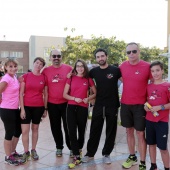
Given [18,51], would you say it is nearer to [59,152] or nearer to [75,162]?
[59,152]

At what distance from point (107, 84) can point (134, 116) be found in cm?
72

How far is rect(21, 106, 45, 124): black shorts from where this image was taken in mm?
4281

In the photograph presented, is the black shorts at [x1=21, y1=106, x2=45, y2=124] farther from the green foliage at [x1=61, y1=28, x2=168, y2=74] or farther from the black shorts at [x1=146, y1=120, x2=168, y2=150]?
the green foliage at [x1=61, y1=28, x2=168, y2=74]

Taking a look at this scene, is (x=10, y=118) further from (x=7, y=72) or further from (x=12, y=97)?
Result: (x=7, y=72)

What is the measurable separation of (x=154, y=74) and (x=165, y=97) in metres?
0.38

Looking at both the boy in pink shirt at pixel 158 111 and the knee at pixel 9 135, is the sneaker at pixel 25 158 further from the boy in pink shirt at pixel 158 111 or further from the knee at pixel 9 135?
the boy in pink shirt at pixel 158 111

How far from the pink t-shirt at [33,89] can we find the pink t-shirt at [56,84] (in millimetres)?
193

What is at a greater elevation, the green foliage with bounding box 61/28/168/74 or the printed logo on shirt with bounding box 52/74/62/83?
the green foliage with bounding box 61/28/168/74

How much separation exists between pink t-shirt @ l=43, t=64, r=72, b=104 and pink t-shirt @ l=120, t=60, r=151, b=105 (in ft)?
3.88

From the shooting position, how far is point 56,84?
14.6ft

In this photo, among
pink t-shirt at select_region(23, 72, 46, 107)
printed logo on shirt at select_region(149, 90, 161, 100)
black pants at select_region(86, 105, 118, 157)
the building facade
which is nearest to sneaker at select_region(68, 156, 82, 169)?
black pants at select_region(86, 105, 118, 157)

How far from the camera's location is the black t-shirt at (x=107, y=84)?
418 centimetres

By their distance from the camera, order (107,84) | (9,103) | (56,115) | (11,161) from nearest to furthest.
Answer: (9,103)
(107,84)
(11,161)
(56,115)

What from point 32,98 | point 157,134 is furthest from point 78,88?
point 157,134
